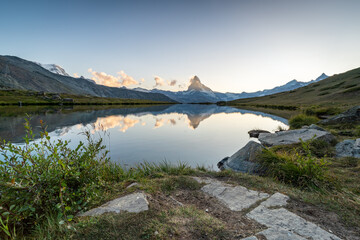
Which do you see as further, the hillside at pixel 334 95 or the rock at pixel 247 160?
the hillside at pixel 334 95

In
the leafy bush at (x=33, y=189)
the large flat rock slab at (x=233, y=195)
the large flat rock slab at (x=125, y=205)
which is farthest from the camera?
the large flat rock slab at (x=233, y=195)

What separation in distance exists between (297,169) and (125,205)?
601 centimetres

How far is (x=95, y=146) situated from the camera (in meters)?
5.45

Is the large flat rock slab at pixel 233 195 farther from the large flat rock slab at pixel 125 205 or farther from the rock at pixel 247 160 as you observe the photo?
the rock at pixel 247 160

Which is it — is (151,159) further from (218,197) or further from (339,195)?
(339,195)

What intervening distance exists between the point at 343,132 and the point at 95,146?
18162 mm

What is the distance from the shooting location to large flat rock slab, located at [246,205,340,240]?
3.26 m

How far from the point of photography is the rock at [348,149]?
8.85 m

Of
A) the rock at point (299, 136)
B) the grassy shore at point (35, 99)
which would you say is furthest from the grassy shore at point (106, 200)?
the grassy shore at point (35, 99)

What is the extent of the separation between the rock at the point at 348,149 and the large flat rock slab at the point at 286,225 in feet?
25.5

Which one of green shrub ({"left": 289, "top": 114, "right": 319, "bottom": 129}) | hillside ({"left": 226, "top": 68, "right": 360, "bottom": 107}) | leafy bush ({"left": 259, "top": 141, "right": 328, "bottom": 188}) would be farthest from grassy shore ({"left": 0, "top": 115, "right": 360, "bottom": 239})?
hillside ({"left": 226, "top": 68, "right": 360, "bottom": 107})

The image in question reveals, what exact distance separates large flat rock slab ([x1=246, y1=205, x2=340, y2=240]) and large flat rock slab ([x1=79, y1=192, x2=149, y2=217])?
2583 millimetres

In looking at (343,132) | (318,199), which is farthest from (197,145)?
(343,132)

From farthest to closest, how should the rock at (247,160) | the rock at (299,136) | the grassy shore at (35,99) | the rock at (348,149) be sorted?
the grassy shore at (35,99) < the rock at (299,136) < the rock at (348,149) < the rock at (247,160)
